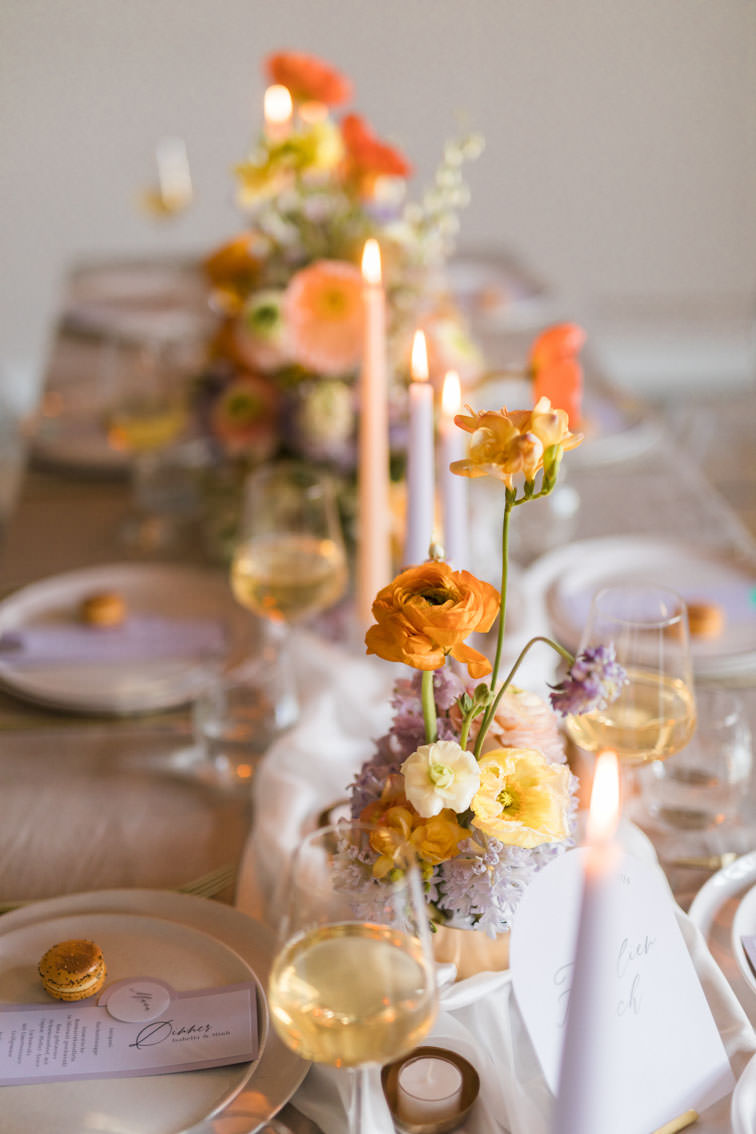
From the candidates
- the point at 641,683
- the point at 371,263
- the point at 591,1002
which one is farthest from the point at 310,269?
the point at 591,1002

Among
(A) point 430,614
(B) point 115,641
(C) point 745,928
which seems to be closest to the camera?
(A) point 430,614

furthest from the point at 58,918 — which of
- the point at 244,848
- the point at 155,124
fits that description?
the point at 155,124

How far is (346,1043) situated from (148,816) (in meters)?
0.51

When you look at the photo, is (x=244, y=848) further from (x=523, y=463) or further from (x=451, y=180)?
(x=451, y=180)

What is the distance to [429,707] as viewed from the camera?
30.5 inches

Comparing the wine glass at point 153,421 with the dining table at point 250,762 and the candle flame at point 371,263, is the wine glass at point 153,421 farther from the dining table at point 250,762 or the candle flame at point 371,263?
the candle flame at point 371,263

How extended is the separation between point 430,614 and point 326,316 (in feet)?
3.01

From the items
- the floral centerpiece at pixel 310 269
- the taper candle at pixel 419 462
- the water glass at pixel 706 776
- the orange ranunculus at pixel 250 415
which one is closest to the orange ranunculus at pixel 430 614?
the taper candle at pixel 419 462

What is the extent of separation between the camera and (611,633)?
942mm

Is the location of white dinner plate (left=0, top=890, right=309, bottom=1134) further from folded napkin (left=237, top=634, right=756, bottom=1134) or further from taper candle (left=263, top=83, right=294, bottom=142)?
taper candle (left=263, top=83, right=294, bottom=142)

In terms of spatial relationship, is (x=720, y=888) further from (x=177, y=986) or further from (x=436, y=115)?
(x=436, y=115)

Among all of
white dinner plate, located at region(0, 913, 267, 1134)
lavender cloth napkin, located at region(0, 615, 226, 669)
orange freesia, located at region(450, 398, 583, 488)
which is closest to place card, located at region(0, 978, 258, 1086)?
white dinner plate, located at region(0, 913, 267, 1134)

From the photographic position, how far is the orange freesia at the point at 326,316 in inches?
58.7

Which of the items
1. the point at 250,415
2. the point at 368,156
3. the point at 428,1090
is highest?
the point at 368,156
